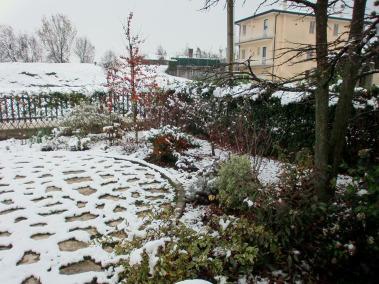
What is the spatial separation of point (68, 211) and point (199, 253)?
2.30m

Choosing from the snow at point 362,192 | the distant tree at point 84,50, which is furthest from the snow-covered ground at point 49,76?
the snow at point 362,192

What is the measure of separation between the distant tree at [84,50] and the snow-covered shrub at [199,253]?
51.5 metres

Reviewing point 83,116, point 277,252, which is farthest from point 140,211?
point 83,116

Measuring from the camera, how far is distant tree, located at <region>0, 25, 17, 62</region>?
4472cm

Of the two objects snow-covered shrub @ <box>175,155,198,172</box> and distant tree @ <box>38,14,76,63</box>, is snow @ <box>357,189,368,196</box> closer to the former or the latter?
snow-covered shrub @ <box>175,155,198,172</box>

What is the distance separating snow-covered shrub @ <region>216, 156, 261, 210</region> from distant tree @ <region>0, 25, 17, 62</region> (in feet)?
164

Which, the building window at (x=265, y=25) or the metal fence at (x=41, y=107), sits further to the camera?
the building window at (x=265, y=25)

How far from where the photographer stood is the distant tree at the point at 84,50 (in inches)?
1939

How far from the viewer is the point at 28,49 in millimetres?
46125

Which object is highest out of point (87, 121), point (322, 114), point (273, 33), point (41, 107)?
point (273, 33)

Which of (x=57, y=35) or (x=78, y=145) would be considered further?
(x=57, y=35)

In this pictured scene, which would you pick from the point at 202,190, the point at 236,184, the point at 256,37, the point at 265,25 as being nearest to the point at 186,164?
the point at 202,190

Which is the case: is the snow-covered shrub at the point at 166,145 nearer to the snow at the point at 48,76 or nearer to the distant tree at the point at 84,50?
the snow at the point at 48,76

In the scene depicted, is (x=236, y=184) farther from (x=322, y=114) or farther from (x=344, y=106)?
(x=344, y=106)
